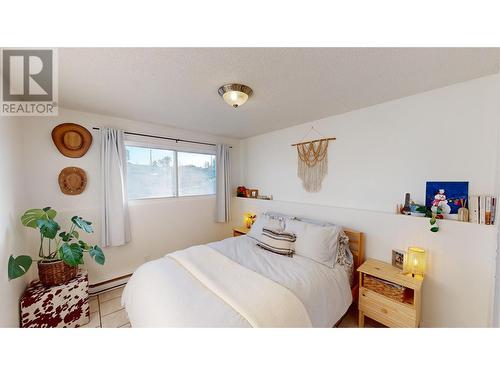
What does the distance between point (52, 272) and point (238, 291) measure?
1.82 m

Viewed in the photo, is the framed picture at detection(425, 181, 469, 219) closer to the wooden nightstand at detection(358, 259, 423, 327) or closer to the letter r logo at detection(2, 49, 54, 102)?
the wooden nightstand at detection(358, 259, 423, 327)

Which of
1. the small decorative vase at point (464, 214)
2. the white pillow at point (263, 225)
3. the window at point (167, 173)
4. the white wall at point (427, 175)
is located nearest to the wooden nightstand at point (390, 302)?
the white wall at point (427, 175)

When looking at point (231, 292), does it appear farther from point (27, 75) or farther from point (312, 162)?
point (27, 75)

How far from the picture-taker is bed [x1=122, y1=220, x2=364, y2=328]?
44.3 inches

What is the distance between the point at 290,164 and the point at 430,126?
1.57 meters

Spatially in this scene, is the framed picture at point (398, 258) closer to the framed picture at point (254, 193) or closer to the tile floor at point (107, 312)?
the framed picture at point (254, 193)

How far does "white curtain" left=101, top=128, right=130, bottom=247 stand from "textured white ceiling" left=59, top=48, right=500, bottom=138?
0.36m

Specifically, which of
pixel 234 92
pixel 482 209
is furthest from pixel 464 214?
pixel 234 92

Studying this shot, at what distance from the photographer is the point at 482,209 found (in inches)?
54.8

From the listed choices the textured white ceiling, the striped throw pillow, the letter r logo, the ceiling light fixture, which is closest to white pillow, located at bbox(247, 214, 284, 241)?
the striped throw pillow

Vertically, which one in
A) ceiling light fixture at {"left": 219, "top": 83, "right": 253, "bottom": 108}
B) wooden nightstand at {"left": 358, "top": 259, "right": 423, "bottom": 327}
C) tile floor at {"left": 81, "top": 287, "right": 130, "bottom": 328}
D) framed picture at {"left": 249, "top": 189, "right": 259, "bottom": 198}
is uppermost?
ceiling light fixture at {"left": 219, "top": 83, "right": 253, "bottom": 108}

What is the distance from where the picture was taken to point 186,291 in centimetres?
132
